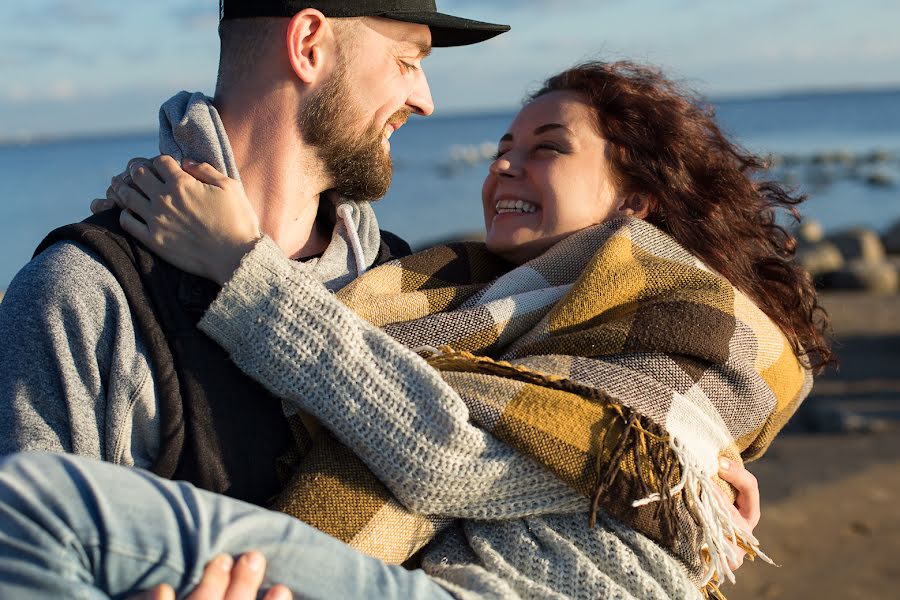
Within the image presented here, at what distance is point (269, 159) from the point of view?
2.88 metres

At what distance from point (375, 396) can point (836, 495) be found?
493cm

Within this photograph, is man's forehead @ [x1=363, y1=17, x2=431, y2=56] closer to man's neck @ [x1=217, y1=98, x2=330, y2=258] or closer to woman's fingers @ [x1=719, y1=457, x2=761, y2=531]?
man's neck @ [x1=217, y1=98, x2=330, y2=258]

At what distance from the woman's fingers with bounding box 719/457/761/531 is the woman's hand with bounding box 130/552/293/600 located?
129cm

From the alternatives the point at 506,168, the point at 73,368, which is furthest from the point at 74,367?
the point at 506,168

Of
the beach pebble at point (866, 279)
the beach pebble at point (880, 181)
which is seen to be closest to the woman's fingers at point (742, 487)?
the beach pebble at point (866, 279)

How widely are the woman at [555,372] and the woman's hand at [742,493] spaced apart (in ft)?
0.18

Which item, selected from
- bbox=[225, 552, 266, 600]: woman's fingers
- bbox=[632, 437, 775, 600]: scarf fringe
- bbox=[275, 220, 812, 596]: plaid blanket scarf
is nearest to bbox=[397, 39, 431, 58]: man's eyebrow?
bbox=[275, 220, 812, 596]: plaid blanket scarf

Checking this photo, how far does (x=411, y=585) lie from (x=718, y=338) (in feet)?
3.53

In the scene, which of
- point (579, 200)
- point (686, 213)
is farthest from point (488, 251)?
point (686, 213)

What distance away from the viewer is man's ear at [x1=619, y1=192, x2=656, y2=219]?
3225 mm

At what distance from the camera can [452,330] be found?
2.64 meters

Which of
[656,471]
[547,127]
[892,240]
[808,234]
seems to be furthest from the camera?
[892,240]

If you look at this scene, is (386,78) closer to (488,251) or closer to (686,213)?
(488,251)

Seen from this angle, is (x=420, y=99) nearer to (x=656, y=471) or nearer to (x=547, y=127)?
(x=547, y=127)
